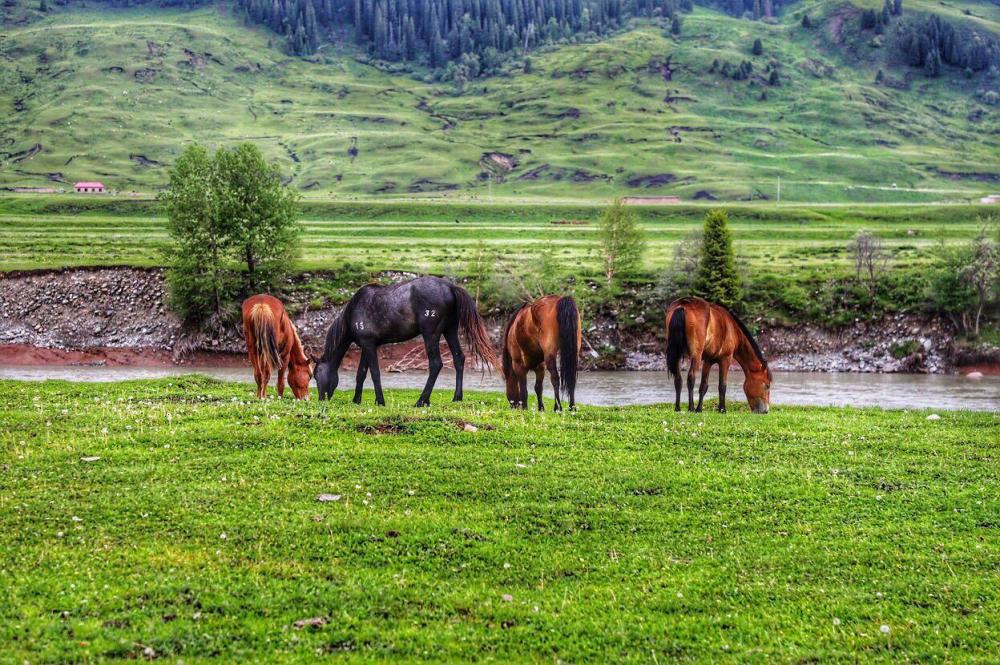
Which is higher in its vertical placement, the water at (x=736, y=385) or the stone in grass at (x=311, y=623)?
the stone in grass at (x=311, y=623)

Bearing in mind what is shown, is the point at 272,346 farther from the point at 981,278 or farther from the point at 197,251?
the point at 981,278

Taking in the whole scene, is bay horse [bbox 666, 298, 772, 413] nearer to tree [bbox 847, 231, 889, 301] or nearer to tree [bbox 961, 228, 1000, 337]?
tree [bbox 961, 228, 1000, 337]

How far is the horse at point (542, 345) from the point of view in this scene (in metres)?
21.5

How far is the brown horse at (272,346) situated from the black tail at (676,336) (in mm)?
11236

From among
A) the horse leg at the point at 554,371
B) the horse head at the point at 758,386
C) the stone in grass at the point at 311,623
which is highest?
the horse leg at the point at 554,371

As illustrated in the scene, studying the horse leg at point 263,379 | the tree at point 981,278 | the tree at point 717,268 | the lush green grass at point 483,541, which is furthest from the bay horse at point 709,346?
the tree at point 981,278

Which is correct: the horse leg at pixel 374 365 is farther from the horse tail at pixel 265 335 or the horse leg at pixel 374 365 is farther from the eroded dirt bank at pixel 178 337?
the eroded dirt bank at pixel 178 337

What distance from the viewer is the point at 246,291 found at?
2480 inches

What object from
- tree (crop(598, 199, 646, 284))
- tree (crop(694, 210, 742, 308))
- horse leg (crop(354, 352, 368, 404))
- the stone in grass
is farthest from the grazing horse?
tree (crop(598, 199, 646, 284))

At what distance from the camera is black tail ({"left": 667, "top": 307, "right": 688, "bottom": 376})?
23.8 metres

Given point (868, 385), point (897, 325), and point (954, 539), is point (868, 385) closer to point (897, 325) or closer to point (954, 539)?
point (897, 325)


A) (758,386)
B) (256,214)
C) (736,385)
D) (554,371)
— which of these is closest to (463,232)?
(256,214)

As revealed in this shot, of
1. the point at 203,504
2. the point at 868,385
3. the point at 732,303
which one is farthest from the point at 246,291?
the point at 203,504

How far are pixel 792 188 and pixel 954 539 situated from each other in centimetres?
17092
